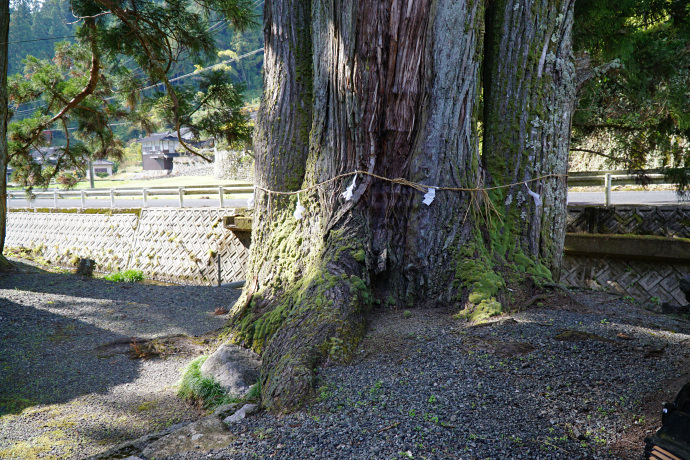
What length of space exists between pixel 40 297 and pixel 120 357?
2.28m

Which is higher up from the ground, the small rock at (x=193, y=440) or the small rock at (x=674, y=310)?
Result: the small rock at (x=674, y=310)

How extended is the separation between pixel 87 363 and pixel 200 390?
129 centimetres

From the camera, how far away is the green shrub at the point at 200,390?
273 centimetres

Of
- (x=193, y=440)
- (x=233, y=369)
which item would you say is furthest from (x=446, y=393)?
(x=233, y=369)

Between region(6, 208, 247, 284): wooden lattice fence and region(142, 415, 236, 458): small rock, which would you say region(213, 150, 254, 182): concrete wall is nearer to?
region(6, 208, 247, 284): wooden lattice fence

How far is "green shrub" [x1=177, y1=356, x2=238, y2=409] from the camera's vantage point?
108 inches

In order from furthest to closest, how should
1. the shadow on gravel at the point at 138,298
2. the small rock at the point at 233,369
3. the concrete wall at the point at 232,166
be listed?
the concrete wall at the point at 232,166, the shadow on gravel at the point at 138,298, the small rock at the point at 233,369

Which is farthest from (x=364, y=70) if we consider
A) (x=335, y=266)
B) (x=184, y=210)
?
(x=184, y=210)

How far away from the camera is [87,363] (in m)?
3.54

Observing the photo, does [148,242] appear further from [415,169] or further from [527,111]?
[527,111]

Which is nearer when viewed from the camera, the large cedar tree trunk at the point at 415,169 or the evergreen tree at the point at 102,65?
the large cedar tree trunk at the point at 415,169

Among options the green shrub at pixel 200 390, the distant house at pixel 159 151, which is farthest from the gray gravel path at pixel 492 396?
the distant house at pixel 159 151

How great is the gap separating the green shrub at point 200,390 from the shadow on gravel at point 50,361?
1.85ft

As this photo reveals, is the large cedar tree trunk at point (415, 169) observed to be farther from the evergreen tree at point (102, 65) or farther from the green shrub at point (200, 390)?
the evergreen tree at point (102, 65)
